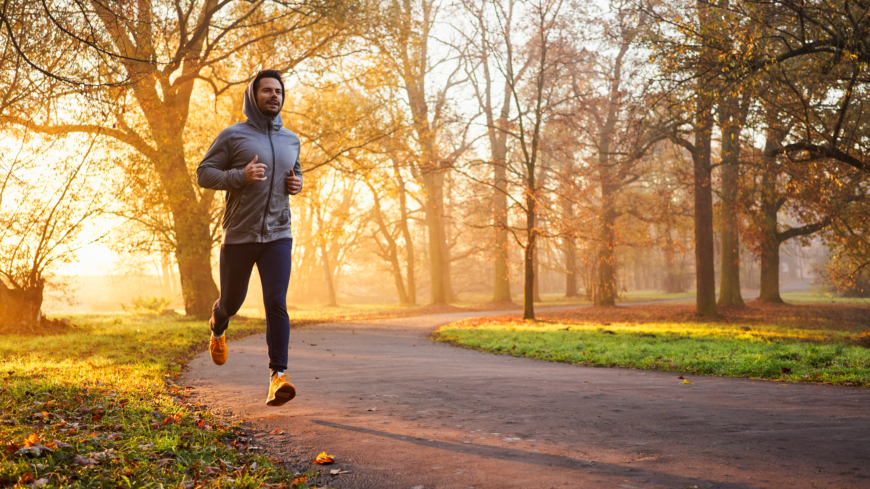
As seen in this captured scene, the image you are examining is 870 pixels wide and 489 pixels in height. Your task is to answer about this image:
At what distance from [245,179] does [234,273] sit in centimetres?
79

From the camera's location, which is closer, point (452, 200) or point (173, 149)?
point (173, 149)

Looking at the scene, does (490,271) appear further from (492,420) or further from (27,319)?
(492,420)

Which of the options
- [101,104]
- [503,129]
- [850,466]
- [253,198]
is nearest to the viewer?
[850,466]

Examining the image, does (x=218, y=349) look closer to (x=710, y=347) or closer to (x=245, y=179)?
(x=245, y=179)

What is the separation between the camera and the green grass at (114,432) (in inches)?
114

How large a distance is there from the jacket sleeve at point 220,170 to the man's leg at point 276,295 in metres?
0.54

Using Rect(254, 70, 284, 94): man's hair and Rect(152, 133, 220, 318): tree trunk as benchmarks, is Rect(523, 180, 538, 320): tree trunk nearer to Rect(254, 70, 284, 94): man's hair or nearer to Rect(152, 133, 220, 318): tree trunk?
Rect(152, 133, 220, 318): tree trunk

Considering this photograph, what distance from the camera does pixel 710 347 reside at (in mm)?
10367

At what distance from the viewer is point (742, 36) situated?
33.1 ft

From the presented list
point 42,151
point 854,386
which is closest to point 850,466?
point 854,386

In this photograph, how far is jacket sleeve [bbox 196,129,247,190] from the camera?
15.0 ft

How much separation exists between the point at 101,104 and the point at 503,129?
521 inches

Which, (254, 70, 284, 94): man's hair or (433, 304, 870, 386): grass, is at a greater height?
(254, 70, 284, 94): man's hair

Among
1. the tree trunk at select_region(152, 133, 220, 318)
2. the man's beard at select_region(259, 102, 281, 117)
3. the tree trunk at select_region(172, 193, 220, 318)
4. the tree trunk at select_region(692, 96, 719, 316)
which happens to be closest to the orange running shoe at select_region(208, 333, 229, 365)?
the man's beard at select_region(259, 102, 281, 117)
